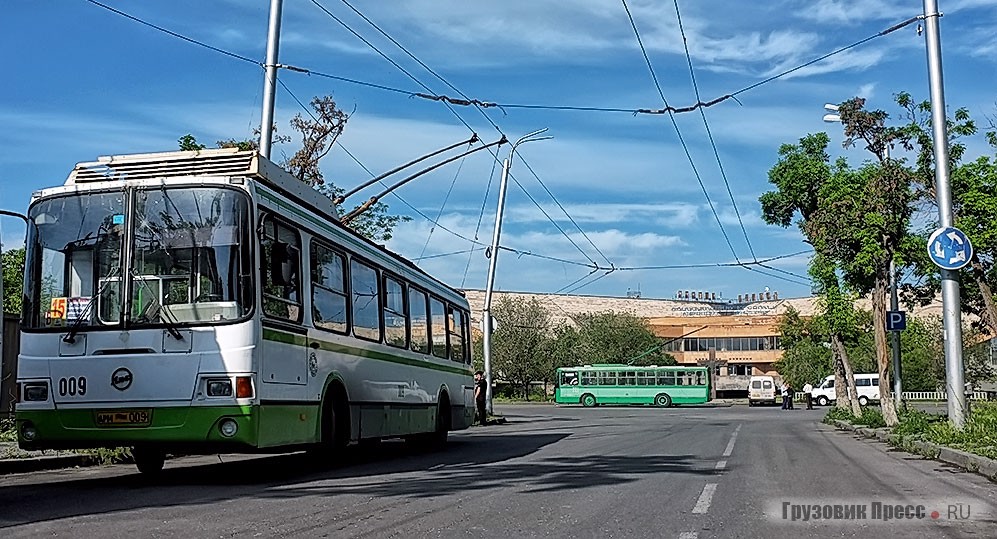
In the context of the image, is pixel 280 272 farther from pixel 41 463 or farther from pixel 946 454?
pixel 946 454

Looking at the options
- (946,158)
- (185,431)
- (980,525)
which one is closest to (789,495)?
(980,525)

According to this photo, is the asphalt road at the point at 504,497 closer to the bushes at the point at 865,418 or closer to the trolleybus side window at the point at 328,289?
the trolleybus side window at the point at 328,289

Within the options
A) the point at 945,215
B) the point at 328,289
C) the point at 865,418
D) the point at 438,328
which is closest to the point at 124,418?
the point at 328,289

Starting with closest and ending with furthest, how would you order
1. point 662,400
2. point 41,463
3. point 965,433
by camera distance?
1. point 41,463
2. point 965,433
3. point 662,400

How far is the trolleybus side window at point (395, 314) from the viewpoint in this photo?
15.4 metres

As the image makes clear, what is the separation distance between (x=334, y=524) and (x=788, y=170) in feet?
79.2

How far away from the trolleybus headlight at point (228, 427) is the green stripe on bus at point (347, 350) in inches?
35.4

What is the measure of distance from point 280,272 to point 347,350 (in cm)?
270

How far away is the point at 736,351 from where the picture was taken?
386 ft

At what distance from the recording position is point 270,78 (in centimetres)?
1692

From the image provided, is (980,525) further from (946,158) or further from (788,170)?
(788,170)

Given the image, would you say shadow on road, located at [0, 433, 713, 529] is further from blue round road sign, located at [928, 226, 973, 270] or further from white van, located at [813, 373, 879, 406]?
white van, located at [813, 373, 879, 406]

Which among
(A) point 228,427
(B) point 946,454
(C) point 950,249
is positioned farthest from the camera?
(C) point 950,249

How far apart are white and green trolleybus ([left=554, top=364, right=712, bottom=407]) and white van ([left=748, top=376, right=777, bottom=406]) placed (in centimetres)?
1154
